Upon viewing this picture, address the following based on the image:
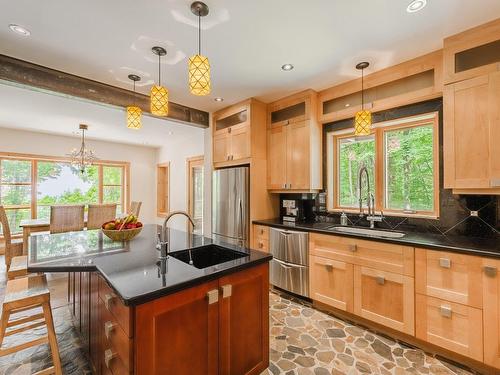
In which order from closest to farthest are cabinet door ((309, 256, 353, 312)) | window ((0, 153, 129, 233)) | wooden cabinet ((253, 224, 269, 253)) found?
cabinet door ((309, 256, 353, 312)), wooden cabinet ((253, 224, 269, 253)), window ((0, 153, 129, 233))

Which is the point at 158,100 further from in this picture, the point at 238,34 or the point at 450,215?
the point at 450,215

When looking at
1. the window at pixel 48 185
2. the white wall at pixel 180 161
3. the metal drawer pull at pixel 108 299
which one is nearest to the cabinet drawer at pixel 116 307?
the metal drawer pull at pixel 108 299

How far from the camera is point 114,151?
6387mm

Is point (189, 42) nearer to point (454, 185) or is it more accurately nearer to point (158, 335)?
point (158, 335)

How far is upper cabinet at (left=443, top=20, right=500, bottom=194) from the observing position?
6.22 ft

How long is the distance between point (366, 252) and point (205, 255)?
1.55 metres

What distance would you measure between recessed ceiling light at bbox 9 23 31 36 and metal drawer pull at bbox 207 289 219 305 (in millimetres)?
2559

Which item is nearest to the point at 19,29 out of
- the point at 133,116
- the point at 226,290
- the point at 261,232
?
the point at 133,116

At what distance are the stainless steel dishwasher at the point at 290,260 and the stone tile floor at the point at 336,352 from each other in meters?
0.40

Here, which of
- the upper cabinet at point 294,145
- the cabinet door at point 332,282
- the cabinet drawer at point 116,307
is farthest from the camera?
the upper cabinet at point 294,145

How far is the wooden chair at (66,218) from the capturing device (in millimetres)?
3758

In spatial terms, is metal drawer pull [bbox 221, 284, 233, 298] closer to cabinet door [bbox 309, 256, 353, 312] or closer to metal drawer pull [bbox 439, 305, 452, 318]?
cabinet door [bbox 309, 256, 353, 312]

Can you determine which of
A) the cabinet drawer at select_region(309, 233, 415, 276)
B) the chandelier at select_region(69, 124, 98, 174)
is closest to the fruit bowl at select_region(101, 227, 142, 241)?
the cabinet drawer at select_region(309, 233, 415, 276)

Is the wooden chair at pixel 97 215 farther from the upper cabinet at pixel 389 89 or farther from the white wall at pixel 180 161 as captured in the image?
the upper cabinet at pixel 389 89
